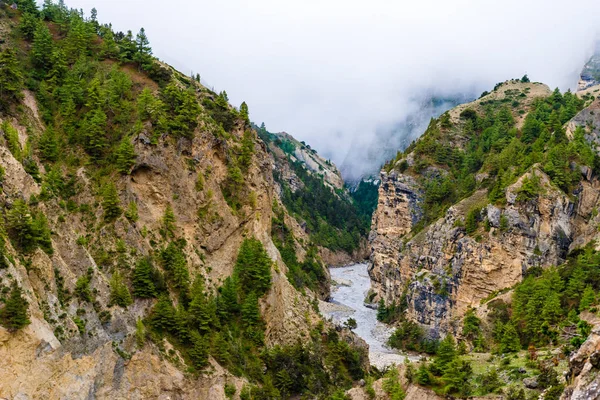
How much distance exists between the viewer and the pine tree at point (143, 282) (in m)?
47.2

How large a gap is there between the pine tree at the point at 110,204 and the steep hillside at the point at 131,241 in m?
0.13

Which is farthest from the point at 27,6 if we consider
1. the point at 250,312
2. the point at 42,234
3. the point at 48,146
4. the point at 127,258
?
the point at 250,312

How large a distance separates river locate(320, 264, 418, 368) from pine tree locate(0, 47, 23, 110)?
48.9 metres

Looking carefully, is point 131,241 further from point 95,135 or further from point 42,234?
point 95,135

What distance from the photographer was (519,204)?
7619 cm

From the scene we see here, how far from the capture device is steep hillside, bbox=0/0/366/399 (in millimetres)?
39375

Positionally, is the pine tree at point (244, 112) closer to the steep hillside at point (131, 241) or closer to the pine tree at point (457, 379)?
the steep hillside at point (131, 241)

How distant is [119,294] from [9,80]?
22.9 metres

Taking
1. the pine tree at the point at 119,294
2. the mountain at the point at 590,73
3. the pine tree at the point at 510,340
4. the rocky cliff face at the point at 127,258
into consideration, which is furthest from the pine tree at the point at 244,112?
the mountain at the point at 590,73

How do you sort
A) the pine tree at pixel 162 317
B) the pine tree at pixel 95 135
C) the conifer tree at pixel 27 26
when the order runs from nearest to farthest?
the pine tree at pixel 162 317
the pine tree at pixel 95 135
the conifer tree at pixel 27 26

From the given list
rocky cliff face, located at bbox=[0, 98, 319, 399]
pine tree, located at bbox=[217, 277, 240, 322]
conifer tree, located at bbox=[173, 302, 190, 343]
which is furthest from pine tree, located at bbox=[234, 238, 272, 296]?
conifer tree, located at bbox=[173, 302, 190, 343]

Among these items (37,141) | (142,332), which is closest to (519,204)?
(142,332)

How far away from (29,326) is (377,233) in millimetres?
87702

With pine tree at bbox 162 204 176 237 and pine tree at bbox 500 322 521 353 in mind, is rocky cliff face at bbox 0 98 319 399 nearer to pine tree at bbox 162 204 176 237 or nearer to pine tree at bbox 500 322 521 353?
pine tree at bbox 162 204 176 237
